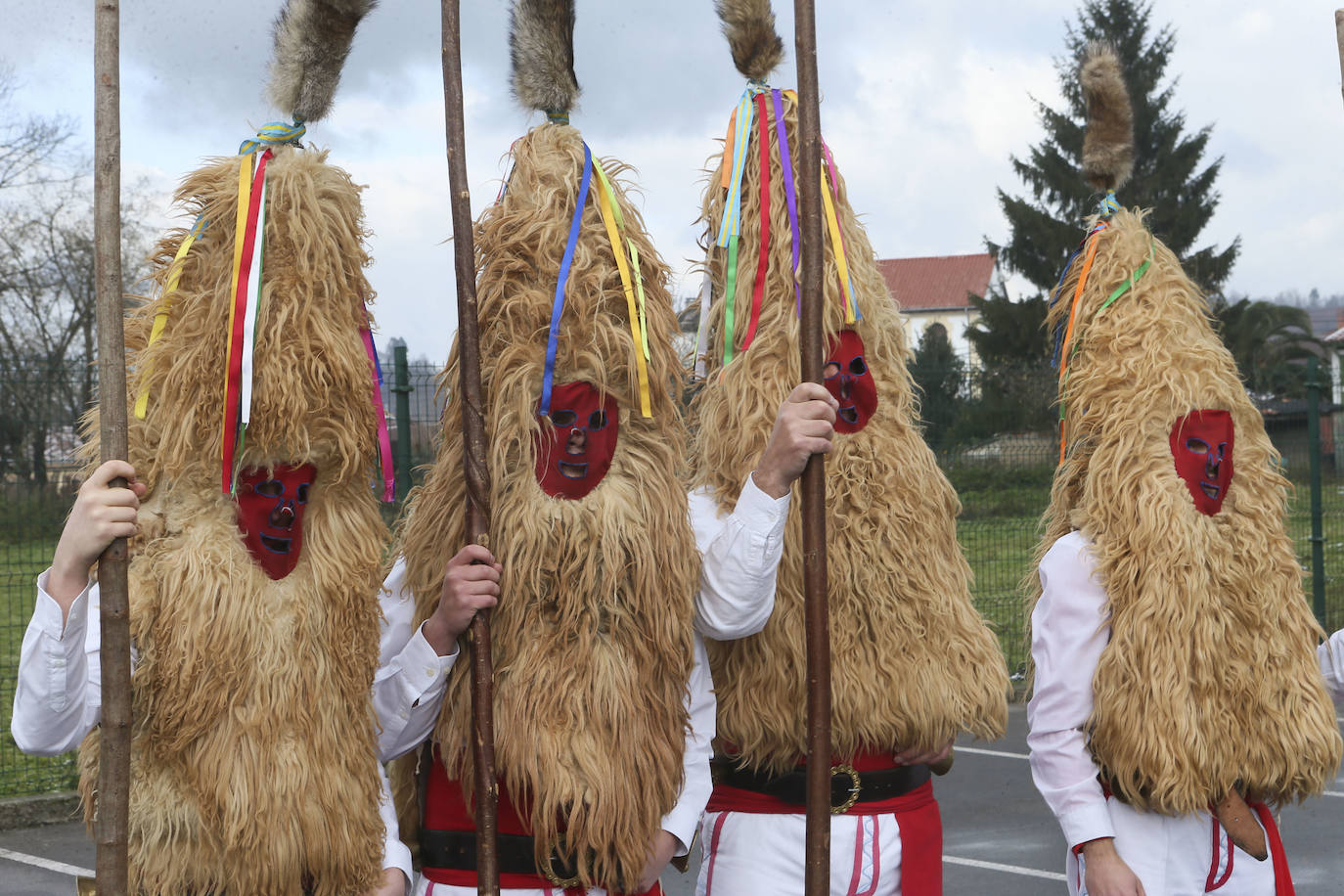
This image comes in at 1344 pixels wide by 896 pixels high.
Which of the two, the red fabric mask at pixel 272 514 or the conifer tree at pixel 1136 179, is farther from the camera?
the conifer tree at pixel 1136 179

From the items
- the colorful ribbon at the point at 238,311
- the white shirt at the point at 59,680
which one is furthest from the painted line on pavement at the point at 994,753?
the colorful ribbon at the point at 238,311

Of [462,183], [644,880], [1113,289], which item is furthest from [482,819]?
[1113,289]

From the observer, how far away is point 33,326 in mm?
20562

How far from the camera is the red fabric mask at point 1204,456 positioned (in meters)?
3.22

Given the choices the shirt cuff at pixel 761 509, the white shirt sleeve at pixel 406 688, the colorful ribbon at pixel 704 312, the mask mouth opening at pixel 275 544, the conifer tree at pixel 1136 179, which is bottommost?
the white shirt sleeve at pixel 406 688

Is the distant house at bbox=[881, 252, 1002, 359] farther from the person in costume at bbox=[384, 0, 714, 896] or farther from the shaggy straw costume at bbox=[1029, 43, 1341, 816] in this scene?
the person in costume at bbox=[384, 0, 714, 896]

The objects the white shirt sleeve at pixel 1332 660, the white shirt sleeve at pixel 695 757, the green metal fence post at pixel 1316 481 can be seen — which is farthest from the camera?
the green metal fence post at pixel 1316 481

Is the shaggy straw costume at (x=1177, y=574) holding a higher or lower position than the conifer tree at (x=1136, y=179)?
lower

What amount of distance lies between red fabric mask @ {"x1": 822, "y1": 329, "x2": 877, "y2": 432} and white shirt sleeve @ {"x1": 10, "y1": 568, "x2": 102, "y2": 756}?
69.8 inches

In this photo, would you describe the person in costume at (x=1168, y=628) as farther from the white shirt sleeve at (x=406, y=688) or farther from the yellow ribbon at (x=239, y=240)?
the yellow ribbon at (x=239, y=240)

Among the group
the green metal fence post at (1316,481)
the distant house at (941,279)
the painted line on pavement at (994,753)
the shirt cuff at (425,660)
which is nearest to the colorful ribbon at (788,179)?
the shirt cuff at (425,660)

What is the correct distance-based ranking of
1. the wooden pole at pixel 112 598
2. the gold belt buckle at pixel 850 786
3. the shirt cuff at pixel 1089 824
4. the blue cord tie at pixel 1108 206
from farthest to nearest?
the blue cord tie at pixel 1108 206, the gold belt buckle at pixel 850 786, the shirt cuff at pixel 1089 824, the wooden pole at pixel 112 598

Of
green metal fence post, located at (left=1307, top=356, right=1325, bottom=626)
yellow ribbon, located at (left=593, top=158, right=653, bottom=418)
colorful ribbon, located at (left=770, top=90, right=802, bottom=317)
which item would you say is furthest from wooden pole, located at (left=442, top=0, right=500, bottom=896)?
green metal fence post, located at (left=1307, top=356, right=1325, bottom=626)

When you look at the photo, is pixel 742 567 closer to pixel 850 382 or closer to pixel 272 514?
pixel 850 382
